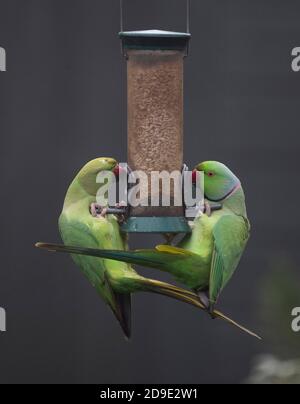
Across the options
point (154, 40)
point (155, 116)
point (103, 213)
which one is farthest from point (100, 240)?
point (154, 40)

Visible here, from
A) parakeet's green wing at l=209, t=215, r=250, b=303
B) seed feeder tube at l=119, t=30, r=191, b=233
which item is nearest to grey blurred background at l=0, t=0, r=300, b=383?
seed feeder tube at l=119, t=30, r=191, b=233

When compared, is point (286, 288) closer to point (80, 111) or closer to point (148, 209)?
point (148, 209)

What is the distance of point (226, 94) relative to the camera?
7.31 meters

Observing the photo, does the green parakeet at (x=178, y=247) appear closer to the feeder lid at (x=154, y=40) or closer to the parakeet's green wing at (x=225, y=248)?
the parakeet's green wing at (x=225, y=248)

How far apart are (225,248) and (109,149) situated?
8.62 feet

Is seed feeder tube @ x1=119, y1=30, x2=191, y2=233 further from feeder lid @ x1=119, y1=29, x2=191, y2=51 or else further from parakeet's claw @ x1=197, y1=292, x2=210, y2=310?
parakeet's claw @ x1=197, y1=292, x2=210, y2=310

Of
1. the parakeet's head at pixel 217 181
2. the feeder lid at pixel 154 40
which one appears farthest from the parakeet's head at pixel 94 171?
the feeder lid at pixel 154 40

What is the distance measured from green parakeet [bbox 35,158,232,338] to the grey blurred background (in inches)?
93.7

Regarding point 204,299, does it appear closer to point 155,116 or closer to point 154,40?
point 155,116

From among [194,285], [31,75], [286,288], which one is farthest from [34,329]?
[194,285]

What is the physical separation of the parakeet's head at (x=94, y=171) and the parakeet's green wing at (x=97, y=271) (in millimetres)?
133

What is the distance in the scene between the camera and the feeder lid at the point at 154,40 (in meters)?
4.71

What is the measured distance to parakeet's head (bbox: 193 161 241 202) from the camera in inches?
188

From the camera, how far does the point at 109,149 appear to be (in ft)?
23.5
